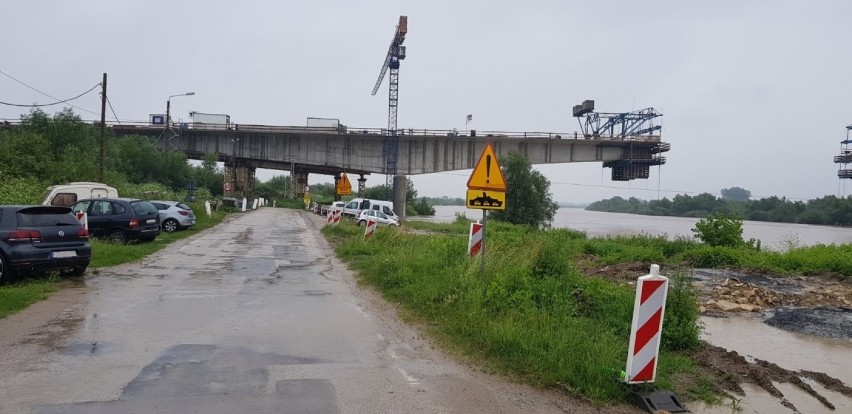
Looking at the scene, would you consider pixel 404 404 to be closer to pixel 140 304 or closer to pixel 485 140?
pixel 140 304

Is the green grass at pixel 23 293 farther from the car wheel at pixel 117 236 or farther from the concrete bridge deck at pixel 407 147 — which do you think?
the concrete bridge deck at pixel 407 147

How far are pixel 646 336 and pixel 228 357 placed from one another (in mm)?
4259

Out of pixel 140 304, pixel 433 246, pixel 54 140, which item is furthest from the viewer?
pixel 54 140

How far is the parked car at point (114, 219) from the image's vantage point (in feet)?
57.2

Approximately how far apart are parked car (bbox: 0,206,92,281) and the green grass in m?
0.26

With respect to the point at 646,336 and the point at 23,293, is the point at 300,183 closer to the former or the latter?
the point at 23,293

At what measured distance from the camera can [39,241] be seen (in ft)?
34.3

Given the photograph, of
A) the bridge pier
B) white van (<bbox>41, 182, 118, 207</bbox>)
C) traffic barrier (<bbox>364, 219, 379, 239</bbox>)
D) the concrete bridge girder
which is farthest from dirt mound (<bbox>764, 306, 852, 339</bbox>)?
the bridge pier

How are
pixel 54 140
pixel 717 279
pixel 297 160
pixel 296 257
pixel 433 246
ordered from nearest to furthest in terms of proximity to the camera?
pixel 433 246, pixel 717 279, pixel 296 257, pixel 54 140, pixel 297 160

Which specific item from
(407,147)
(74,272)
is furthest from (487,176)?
(407,147)

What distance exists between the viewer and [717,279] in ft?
50.7

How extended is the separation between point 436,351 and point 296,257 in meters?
10.7

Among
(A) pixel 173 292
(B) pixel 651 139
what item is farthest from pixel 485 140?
(A) pixel 173 292

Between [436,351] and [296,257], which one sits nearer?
[436,351]
